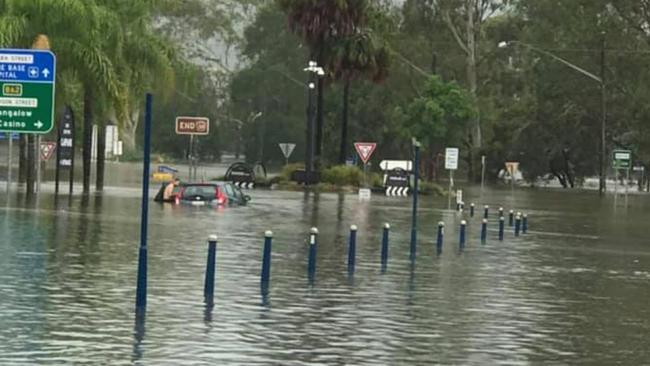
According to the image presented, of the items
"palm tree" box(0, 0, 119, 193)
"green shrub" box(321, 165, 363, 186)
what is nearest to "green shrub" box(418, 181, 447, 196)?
"green shrub" box(321, 165, 363, 186)

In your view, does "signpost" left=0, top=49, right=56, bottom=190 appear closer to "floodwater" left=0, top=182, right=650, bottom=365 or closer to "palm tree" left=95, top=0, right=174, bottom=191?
"floodwater" left=0, top=182, right=650, bottom=365

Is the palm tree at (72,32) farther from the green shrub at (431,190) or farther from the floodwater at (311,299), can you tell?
the green shrub at (431,190)

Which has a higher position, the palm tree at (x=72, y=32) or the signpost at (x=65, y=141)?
the palm tree at (x=72, y=32)

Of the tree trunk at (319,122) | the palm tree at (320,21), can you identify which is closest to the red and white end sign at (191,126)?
the tree trunk at (319,122)

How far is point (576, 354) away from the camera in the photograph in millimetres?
13734

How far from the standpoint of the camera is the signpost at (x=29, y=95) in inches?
926

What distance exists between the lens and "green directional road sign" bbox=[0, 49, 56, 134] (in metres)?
23.5

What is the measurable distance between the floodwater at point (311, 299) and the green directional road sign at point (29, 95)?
2.26 m

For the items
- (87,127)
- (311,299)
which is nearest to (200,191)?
(87,127)

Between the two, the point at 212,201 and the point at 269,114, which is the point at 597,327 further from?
the point at 269,114

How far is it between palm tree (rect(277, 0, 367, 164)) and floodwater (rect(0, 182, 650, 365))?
35859 millimetres

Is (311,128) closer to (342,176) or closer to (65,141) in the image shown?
(342,176)

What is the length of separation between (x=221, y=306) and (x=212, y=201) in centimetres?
2915

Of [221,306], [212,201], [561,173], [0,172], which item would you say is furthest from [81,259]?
[561,173]
